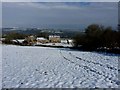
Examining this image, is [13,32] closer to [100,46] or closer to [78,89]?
[100,46]

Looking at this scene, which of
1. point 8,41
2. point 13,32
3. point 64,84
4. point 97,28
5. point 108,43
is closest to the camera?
point 64,84

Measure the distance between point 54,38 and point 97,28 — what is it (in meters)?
61.3

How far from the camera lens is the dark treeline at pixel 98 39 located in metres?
46.8

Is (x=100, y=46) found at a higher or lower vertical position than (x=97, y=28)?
lower

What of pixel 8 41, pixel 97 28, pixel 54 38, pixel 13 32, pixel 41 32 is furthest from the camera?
pixel 41 32

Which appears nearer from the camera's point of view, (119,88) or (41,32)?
(119,88)

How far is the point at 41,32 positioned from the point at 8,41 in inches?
1742

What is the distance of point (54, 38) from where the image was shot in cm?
11694

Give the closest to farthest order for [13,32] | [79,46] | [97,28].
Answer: [97,28] → [79,46] → [13,32]

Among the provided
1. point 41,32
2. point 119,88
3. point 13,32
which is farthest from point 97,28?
point 41,32

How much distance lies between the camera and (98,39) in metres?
53.0

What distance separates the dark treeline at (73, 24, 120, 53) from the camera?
1844 inches

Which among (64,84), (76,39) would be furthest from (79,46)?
(64,84)

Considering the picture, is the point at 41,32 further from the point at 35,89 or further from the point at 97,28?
the point at 35,89
